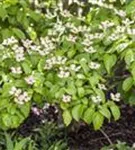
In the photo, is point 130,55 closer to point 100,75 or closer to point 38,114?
point 100,75

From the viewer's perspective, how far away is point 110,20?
337cm

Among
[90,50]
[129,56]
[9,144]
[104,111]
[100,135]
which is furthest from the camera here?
[100,135]

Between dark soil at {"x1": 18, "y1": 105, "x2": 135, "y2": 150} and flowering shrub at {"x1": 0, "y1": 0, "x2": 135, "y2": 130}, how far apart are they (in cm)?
77

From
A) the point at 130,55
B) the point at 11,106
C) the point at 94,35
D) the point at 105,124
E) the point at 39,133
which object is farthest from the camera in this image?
the point at 105,124

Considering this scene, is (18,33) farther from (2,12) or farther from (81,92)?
(81,92)

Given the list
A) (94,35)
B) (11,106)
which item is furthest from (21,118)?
(94,35)

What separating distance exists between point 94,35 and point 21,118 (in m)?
0.66

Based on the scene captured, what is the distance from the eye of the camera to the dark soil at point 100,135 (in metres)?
4.16

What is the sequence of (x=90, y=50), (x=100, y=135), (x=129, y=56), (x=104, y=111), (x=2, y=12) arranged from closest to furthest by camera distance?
1. (x=129, y=56)
2. (x=104, y=111)
3. (x=90, y=50)
4. (x=2, y=12)
5. (x=100, y=135)

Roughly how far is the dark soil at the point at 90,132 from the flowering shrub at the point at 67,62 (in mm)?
767

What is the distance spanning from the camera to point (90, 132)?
170 inches

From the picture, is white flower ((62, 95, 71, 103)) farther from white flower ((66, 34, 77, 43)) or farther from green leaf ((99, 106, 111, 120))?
white flower ((66, 34, 77, 43))

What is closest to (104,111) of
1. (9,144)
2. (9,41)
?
(9,41)

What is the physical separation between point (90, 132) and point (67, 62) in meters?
1.34
